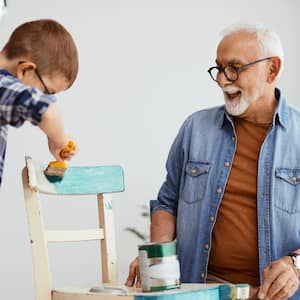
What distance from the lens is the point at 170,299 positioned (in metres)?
1.50

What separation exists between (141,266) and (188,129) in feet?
2.55

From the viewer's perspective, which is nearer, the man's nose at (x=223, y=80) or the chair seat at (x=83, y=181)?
the chair seat at (x=83, y=181)

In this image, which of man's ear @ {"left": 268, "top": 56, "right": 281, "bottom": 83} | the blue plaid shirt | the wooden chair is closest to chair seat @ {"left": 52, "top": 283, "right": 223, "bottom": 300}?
the wooden chair

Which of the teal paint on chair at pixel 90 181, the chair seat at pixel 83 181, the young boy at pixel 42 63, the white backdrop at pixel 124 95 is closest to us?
the young boy at pixel 42 63

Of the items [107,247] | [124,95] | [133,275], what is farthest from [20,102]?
[124,95]

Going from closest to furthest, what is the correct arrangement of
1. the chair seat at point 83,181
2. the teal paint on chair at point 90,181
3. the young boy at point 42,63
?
the young boy at point 42,63
the chair seat at point 83,181
the teal paint on chair at point 90,181

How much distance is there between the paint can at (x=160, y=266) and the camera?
61.9 inches

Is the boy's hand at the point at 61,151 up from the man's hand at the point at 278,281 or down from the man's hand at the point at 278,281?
up

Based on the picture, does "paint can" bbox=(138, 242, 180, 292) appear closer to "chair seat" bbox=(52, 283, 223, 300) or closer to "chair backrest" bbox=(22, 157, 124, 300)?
"chair seat" bbox=(52, 283, 223, 300)

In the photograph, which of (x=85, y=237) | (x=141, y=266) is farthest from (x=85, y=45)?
(x=141, y=266)

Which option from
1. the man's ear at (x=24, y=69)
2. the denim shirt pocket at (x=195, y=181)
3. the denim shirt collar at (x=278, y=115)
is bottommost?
the denim shirt pocket at (x=195, y=181)

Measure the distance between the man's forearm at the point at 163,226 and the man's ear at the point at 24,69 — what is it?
0.80 metres

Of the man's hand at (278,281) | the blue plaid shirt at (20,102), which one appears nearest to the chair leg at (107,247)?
the man's hand at (278,281)

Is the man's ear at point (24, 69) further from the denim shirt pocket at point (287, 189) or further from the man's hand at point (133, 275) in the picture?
the denim shirt pocket at point (287, 189)
